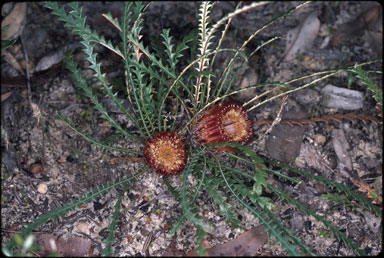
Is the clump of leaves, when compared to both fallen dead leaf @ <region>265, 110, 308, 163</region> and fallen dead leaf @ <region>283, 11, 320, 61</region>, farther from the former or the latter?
fallen dead leaf @ <region>283, 11, 320, 61</region>

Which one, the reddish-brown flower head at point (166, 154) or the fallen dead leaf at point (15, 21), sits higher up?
the fallen dead leaf at point (15, 21)

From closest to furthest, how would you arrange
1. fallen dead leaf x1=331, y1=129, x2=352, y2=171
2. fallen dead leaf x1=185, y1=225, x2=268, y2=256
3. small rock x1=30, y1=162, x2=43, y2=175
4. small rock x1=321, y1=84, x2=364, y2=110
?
fallen dead leaf x1=185, y1=225, x2=268, y2=256 → small rock x1=30, y1=162, x2=43, y2=175 → fallen dead leaf x1=331, y1=129, x2=352, y2=171 → small rock x1=321, y1=84, x2=364, y2=110

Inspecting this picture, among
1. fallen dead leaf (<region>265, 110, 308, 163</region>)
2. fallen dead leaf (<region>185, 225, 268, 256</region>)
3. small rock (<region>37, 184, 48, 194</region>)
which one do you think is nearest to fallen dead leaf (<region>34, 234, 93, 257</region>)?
small rock (<region>37, 184, 48, 194</region>)

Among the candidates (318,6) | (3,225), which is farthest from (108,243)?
(318,6)

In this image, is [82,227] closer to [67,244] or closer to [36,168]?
[67,244]

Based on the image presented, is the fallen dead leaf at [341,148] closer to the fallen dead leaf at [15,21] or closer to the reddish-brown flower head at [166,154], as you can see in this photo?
the reddish-brown flower head at [166,154]

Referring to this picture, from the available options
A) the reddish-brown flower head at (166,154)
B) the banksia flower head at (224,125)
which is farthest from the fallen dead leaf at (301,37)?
the reddish-brown flower head at (166,154)
